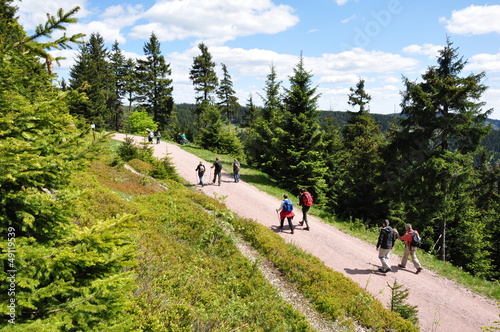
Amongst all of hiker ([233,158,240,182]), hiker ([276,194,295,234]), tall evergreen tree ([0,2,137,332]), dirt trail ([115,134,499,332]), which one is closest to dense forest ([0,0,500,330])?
tall evergreen tree ([0,2,137,332])

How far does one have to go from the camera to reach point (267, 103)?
33.5 meters

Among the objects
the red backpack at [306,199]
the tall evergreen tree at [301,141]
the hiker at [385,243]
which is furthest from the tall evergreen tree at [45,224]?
the tall evergreen tree at [301,141]

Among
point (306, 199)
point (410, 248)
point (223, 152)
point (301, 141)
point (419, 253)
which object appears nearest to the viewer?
Result: point (410, 248)

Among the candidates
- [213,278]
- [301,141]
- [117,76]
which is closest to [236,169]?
[301,141]

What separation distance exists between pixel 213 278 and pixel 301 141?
1677 centimetres

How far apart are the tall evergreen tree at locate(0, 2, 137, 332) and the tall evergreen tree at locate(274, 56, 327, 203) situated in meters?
19.7

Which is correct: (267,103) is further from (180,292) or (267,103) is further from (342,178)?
(180,292)

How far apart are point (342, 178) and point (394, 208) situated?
593 centimetres

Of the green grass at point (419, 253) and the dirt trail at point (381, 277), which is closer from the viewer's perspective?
the dirt trail at point (381, 277)

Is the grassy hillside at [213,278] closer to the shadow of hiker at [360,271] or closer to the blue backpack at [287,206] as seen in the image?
the shadow of hiker at [360,271]

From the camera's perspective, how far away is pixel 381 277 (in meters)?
11.6

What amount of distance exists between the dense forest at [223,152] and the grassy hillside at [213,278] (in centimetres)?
63

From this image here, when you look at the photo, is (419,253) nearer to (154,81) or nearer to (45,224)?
(45,224)

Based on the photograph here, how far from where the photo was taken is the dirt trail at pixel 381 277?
971cm
